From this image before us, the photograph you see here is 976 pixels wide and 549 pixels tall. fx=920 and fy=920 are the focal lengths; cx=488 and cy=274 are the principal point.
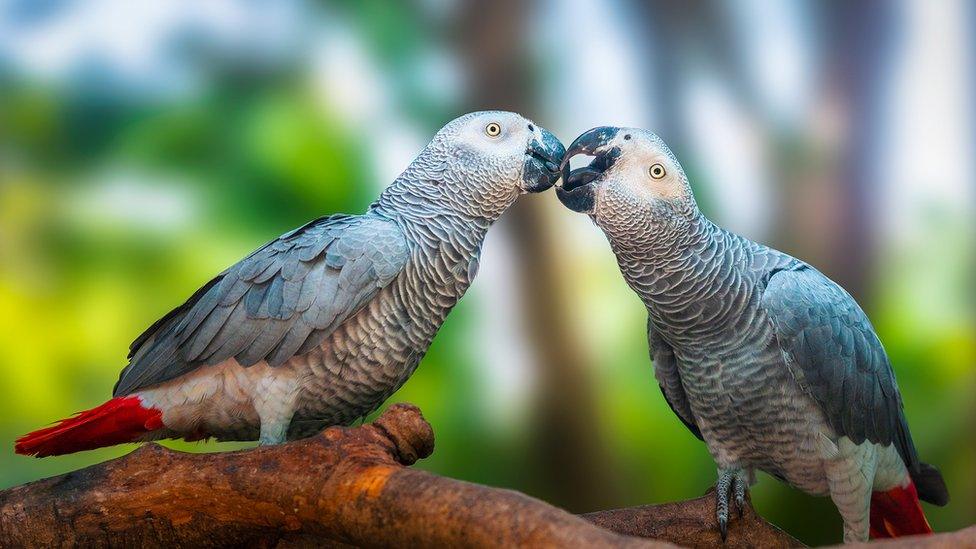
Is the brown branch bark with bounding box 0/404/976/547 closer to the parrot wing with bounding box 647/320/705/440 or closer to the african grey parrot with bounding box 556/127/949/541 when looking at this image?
the african grey parrot with bounding box 556/127/949/541

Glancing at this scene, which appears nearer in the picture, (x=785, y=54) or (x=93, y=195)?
(x=93, y=195)

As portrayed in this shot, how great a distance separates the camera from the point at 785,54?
3375 millimetres

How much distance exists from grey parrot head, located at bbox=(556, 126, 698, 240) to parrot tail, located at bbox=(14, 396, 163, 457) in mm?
1089

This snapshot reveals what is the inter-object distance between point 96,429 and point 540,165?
1172 millimetres

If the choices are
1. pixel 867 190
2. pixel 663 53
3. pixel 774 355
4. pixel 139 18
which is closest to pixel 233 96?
pixel 139 18

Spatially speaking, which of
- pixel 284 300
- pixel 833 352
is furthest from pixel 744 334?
pixel 284 300

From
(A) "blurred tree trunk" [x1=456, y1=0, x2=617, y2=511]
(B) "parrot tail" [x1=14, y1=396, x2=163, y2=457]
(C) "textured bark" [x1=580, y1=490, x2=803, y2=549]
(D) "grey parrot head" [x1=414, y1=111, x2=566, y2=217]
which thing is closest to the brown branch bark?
(B) "parrot tail" [x1=14, y1=396, x2=163, y2=457]

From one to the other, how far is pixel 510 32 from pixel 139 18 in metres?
1.31

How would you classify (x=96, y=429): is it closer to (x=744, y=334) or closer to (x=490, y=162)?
(x=490, y=162)

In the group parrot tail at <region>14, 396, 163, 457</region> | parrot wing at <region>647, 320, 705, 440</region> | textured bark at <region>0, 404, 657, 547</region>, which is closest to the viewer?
textured bark at <region>0, 404, 657, 547</region>

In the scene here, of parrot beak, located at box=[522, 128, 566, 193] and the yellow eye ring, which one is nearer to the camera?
the yellow eye ring

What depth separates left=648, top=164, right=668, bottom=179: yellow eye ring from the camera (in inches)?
80.4

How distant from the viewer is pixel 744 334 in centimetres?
209

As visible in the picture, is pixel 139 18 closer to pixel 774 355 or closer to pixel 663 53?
pixel 663 53
